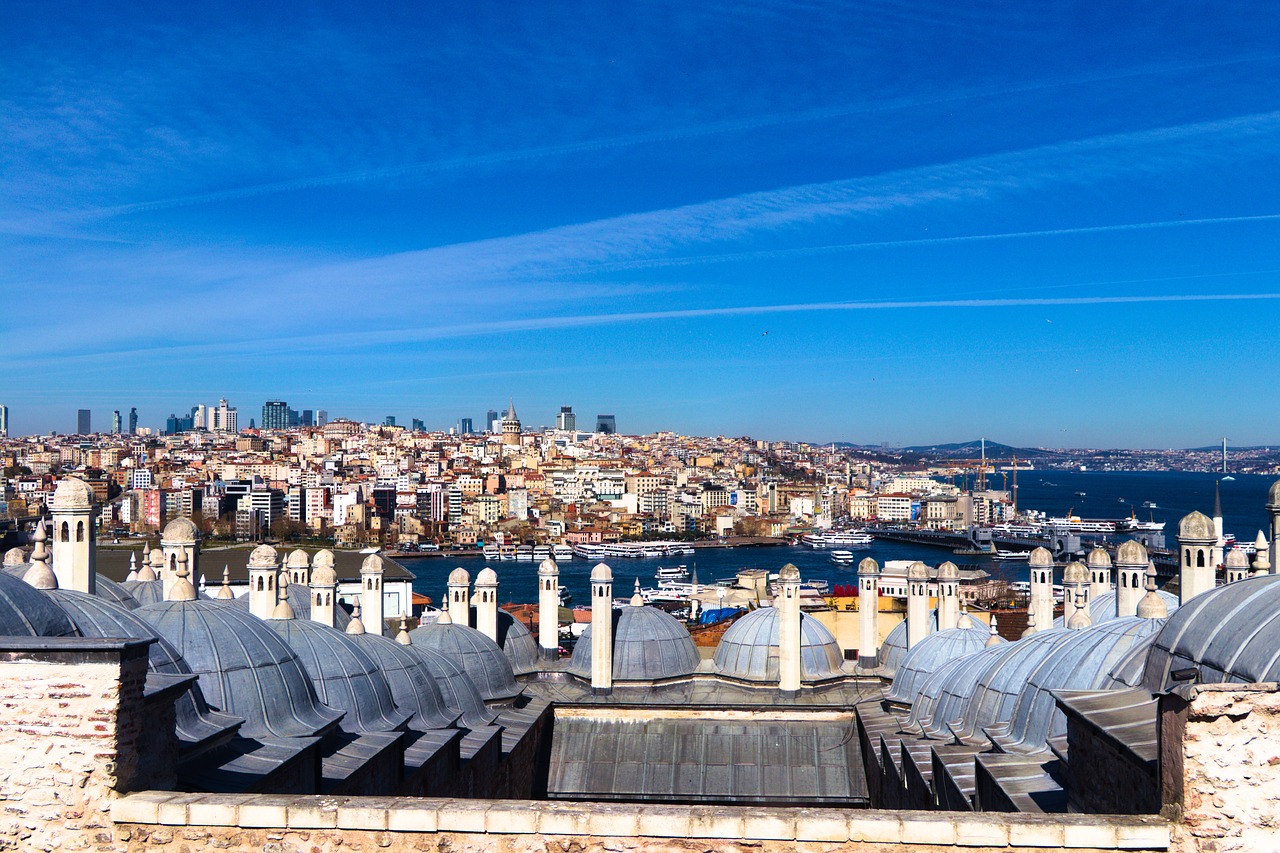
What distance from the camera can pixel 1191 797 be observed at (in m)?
3.11

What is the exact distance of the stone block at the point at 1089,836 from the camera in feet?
10.2

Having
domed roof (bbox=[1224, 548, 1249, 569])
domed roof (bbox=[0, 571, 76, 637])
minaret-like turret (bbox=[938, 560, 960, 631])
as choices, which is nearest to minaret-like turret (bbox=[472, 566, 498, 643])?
minaret-like turret (bbox=[938, 560, 960, 631])

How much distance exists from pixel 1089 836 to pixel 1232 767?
0.42 meters

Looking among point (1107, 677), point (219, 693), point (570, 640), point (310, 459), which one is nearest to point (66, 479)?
point (219, 693)

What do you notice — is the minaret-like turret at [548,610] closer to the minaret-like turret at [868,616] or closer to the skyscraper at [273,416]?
the minaret-like turret at [868,616]

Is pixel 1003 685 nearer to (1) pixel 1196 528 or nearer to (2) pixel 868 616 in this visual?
(1) pixel 1196 528

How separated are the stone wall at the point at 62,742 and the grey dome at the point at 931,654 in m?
7.69

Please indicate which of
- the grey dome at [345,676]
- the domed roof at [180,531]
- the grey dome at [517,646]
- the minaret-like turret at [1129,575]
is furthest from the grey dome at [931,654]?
the domed roof at [180,531]

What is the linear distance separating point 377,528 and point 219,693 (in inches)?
2696

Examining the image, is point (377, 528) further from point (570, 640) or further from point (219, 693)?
point (219, 693)

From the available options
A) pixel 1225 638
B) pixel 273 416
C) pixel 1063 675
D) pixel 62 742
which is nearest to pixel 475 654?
pixel 1063 675

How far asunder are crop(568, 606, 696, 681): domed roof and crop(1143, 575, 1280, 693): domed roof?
23.7ft

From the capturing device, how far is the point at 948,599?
39.5 ft

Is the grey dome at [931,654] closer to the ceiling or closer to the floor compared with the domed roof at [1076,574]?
closer to the floor
